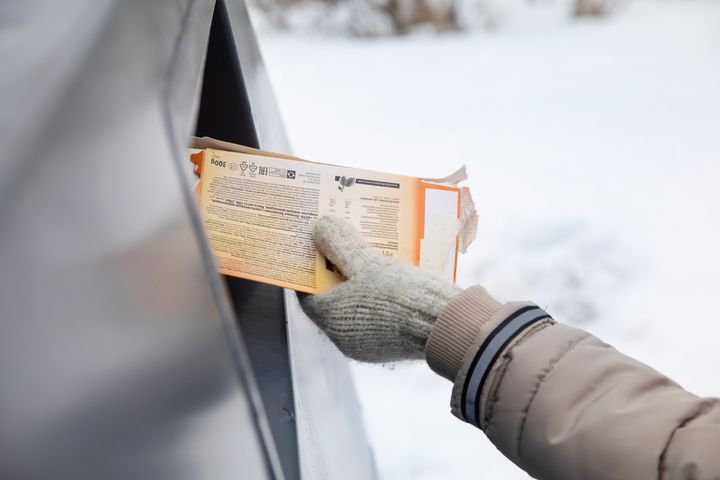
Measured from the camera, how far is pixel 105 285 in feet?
1.14

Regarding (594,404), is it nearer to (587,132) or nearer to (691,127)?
(587,132)

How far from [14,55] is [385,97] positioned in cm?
256

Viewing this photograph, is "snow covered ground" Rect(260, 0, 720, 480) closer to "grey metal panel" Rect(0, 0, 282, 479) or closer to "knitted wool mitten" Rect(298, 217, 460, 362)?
"knitted wool mitten" Rect(298, 217, 460, 362)

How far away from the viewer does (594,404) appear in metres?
0.75

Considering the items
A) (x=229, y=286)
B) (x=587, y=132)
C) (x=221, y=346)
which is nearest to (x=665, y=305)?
(x=587, y=132)

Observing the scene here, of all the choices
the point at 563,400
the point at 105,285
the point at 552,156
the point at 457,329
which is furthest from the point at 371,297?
the point at 552,156

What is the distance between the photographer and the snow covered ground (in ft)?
6.07

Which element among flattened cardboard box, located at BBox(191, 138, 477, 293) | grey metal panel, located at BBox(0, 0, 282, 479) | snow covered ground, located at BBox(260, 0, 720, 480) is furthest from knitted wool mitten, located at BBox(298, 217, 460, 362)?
snow covered ground, located at BBox(260, 0, 720, 480)

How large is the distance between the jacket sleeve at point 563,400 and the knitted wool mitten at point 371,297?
0.05 m

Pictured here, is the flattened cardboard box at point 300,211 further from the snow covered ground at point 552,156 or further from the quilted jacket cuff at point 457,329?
the snow covered ground at point 552,156

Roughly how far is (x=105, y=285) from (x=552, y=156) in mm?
2355

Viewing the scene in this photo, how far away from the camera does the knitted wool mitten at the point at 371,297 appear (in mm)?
905

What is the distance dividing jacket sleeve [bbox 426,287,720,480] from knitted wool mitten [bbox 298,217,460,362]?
5 cm

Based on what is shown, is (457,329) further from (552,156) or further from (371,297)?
(552,156)
